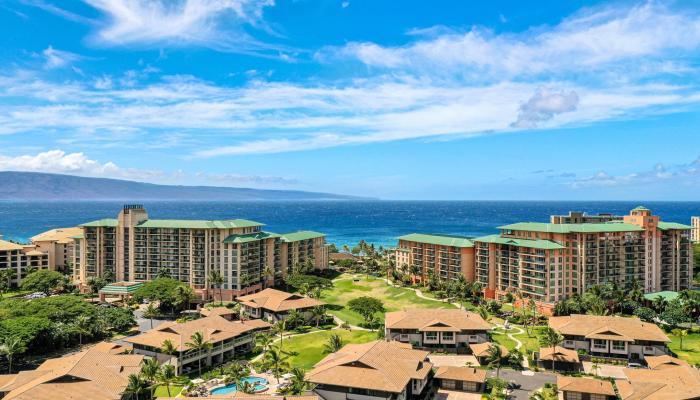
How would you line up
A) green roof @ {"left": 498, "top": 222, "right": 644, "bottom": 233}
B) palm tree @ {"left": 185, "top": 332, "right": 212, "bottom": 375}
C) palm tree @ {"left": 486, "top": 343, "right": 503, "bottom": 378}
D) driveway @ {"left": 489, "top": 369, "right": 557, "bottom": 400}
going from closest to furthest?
driveway @ {"left": 489, "top": 369, "right": 557, "bottom": 400} → palm tree @ {"left": 486, "top": 343, "right": 503, "bottom": 378} → palm tree @ {"left": 185, "top": 332, "right": 212, "bottom": 375} → green roof @ {"left": 498, "top": 222, "right": 644, "bottom": 233}

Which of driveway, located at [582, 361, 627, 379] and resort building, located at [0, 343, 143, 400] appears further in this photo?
driveway, located at [582, 361, 627, 379]

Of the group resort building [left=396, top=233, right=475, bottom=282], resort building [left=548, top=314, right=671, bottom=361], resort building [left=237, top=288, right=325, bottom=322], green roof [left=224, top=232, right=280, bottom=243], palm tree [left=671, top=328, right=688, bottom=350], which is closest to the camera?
resort building [left=548, top=314, right=671, bottom=361]

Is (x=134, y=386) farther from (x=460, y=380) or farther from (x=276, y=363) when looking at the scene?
(x=460, y=380)

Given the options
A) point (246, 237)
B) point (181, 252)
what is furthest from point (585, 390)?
point (181, 252)

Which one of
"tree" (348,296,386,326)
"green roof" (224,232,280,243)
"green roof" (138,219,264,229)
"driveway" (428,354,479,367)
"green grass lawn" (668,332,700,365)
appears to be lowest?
"driveway" (428,354,479,367)

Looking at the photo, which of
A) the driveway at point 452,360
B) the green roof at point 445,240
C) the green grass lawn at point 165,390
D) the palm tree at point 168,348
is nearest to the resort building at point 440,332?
the driveway at point 452,360

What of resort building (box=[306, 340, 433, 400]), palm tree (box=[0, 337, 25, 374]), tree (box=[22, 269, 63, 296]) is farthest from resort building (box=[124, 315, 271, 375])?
tree (box=[22, 269, 63, 296])

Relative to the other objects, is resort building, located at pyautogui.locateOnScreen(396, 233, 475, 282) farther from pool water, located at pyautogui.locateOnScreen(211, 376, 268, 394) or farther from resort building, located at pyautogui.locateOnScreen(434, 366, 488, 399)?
pool water, located at pyautogui.locateOnScreen(211, 376, 268, 394)

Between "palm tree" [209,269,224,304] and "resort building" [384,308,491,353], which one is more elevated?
"palm tree" [209,269,224,304]
